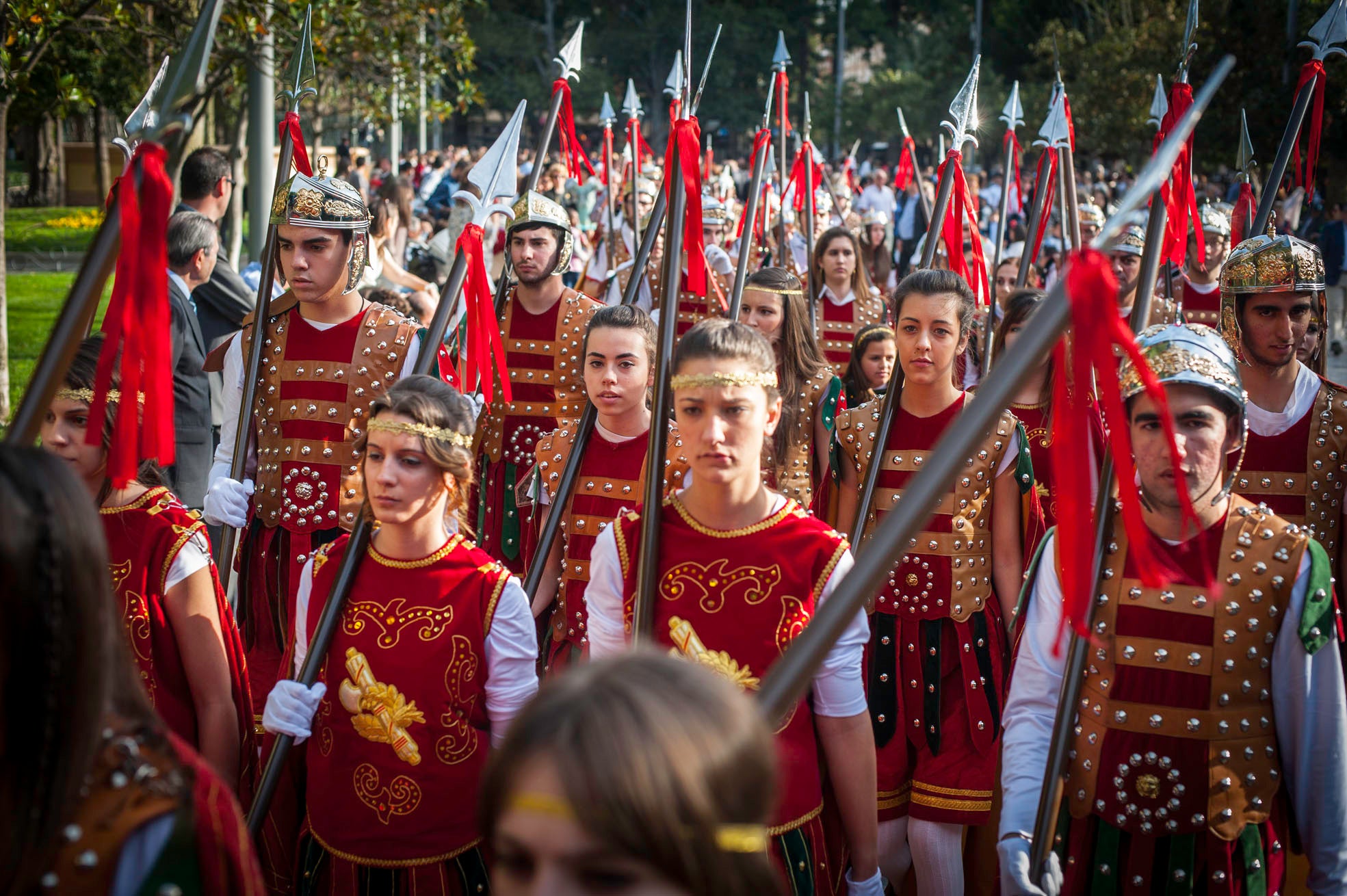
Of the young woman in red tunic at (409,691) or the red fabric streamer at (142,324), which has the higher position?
the red fabric streamer at (142,324)

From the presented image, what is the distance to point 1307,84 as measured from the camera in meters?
4.73

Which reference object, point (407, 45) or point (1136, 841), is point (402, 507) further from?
point (407, 45)

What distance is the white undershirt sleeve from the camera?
305 centimetres

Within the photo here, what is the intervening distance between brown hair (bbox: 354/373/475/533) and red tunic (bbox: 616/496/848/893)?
0.50 metres

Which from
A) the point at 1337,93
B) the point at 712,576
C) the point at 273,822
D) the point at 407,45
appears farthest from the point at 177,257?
the point at 1337,93

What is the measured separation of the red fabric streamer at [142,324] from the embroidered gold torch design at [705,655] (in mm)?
1186

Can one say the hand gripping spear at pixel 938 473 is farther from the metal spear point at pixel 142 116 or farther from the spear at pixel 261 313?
the spear at pixel 261 313

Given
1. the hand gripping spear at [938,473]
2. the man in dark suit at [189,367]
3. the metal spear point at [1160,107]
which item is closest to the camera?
the hand gripping spear at [938,473]

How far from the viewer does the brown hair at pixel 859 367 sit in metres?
6.33

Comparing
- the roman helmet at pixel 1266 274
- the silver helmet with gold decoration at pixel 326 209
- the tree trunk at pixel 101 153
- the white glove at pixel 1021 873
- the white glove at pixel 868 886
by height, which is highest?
the tree trunk at pixel 101 153

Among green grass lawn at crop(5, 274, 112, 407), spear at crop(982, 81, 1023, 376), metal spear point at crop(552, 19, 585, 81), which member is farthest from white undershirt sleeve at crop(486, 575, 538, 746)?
green grass lawn at crop(5, 274, 112, 407)

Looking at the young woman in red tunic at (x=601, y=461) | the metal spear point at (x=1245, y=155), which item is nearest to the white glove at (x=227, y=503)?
the young woman in red tunic at (x=601, y=461)

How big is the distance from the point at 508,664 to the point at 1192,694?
4.76 ft

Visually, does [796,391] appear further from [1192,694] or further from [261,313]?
[1192,694]
